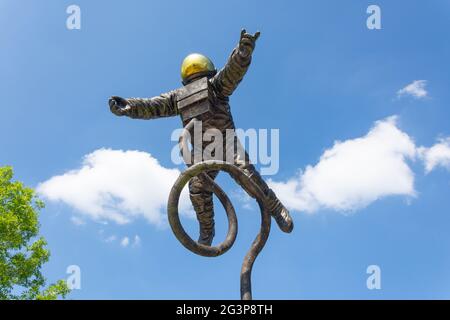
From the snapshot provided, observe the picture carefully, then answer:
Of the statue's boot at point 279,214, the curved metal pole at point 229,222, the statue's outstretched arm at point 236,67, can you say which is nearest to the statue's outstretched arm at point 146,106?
the statue's outstretched arm at point 236,67

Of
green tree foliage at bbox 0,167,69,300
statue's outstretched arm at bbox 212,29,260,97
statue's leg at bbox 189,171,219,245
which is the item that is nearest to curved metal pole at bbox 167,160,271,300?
statue's leg at bbox 189,171,219,245

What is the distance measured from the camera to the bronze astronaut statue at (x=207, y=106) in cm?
480

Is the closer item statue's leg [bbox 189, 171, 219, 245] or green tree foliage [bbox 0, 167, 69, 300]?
statue's leg [bbox 189, 171, 219, 245]

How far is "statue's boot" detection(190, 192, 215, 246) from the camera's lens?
5309 mm

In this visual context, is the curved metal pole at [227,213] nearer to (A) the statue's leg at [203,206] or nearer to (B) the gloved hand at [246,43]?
(A) the statue's leg at [203,206]

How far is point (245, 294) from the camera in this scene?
13.6ft

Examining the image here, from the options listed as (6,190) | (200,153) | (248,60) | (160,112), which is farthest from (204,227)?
(6,190)

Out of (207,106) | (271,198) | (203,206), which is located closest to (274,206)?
(271,198)

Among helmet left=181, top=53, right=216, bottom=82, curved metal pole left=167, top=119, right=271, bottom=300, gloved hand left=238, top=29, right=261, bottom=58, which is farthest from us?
helmet left=181, top=53, right=216, bottom=82

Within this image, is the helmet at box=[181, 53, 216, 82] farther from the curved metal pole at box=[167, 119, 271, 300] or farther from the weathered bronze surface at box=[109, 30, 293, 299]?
the curved metal pole at box=[167, 119, 271, 300]

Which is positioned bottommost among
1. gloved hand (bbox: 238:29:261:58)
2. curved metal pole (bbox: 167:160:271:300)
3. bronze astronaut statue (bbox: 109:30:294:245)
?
curved metal pole (bbox: 167:160:271:300)

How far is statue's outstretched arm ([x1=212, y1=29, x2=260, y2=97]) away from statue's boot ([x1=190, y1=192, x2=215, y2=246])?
110cm

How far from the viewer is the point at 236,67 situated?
4.90 m
